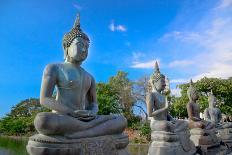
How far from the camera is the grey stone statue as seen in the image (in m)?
6.15

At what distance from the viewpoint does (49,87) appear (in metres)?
4.59

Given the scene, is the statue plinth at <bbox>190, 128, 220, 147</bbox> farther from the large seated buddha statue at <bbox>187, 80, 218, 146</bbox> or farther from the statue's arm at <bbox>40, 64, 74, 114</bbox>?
the statue's arm at <bbox>40, 64, 74, 114</bbox>

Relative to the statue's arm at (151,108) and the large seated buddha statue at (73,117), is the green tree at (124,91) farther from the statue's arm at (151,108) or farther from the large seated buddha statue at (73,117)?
the large seated buddha statue at (73,117)

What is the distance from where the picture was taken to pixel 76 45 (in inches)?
192

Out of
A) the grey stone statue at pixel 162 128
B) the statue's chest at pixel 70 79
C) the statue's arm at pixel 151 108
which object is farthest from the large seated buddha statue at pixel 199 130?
the statue's chest at pixel 70 79

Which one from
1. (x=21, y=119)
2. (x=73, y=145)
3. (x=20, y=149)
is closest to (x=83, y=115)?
(x=73, y=145)

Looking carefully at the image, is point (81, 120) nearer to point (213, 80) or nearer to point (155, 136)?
point (155, 136)

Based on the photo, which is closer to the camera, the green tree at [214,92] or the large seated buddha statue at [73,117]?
the large seated buddha statue at [73,117]

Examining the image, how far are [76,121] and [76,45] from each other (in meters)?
1.27

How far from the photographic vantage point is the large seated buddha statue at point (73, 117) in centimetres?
397

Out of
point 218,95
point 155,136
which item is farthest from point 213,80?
point 155,136

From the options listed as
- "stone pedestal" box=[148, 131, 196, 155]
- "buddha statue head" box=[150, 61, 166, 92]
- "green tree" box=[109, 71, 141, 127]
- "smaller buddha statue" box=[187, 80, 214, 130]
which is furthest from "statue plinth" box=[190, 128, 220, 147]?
"green tree" box=[109, 71, 141, 127]

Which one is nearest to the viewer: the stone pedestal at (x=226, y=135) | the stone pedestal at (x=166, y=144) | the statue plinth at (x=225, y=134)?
the stone pedestal at (x=166, y=144)

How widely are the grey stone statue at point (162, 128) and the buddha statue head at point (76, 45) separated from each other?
233 cm
